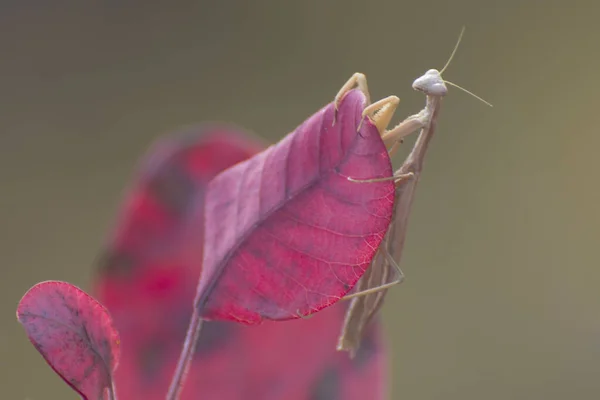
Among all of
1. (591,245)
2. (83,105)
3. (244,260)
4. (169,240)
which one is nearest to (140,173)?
(169,240)

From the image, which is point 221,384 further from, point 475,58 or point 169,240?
point 475,58

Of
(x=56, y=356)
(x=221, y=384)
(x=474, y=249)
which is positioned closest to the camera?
(x=56, y=356)

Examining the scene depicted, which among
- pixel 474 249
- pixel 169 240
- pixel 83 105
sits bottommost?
pixel 474 249

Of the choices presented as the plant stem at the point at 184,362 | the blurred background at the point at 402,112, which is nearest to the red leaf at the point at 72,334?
the plant stem at the point at 184,362

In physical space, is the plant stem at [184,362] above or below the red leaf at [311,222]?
below

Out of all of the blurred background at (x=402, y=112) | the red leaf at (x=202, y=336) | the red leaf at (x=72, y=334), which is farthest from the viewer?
the blurred background at (x=402, y=112)

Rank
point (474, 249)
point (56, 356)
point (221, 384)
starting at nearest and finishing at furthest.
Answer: point (56, 356)
point (221, 384)
point (474, 249)

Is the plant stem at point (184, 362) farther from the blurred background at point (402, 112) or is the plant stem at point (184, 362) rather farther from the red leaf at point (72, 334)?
the blurred background at point (402, 112)
